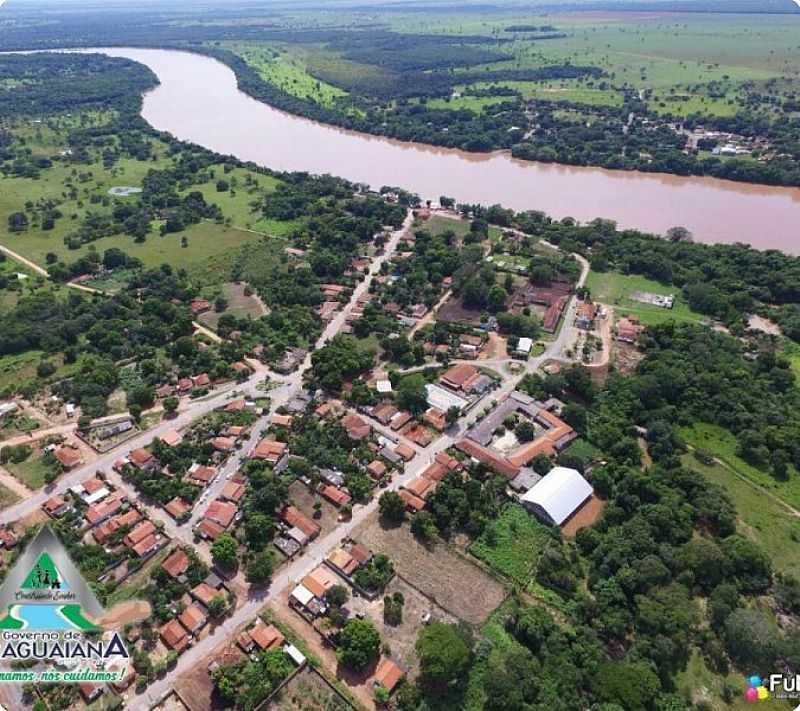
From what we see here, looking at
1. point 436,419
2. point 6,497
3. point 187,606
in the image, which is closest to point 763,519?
point 436,419

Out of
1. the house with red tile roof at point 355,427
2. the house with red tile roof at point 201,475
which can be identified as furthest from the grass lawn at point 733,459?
the house with red tile roof at point 201,475

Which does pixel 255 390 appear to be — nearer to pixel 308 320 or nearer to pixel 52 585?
pixel 308 320

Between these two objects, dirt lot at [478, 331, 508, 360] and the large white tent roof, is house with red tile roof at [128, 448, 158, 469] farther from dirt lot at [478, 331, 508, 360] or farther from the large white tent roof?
dirt lot at [478, 331, 508, 360]

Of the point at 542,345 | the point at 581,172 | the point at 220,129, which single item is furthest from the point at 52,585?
the point at 220,129

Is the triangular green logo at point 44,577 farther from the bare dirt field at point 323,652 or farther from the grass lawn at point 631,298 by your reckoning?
the grass lawn at point 631,298

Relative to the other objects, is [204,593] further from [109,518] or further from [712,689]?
[712,689]
